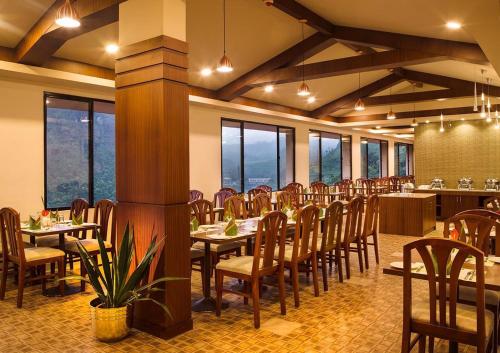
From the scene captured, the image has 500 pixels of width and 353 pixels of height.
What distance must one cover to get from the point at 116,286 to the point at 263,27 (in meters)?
4.61

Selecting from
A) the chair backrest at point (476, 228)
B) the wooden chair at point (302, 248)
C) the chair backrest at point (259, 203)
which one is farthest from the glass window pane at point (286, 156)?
the chair backrest at point (476, 228)

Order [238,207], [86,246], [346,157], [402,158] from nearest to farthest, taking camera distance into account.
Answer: [86,246] → [238,207] → [346,157] → [402,158]

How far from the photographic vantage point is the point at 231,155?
9.12 meters

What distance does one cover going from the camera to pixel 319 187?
387 inches

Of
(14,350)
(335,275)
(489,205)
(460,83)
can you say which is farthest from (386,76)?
(14,350)

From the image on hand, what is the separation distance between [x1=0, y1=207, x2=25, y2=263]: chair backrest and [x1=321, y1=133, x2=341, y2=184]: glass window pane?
9.54 metres

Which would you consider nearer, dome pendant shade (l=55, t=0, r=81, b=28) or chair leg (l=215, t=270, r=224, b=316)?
dome pendant shade (l=55, t=0, r=81, b=28)

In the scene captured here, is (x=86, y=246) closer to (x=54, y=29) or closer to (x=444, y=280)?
(x=54, y=29)

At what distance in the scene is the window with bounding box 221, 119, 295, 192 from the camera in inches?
357

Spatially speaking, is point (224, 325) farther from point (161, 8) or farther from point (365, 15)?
point (365, 15)

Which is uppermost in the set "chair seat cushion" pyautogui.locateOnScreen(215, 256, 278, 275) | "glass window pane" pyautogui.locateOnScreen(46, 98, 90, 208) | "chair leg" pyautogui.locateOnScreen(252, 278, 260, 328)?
"glass window pane" pyautogui.locateOnScreen(46, 98, 90, 208)

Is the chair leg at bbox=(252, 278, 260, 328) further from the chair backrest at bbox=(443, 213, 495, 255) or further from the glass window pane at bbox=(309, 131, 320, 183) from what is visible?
the glass window pane at bbox=(309, 131, 320, 183)

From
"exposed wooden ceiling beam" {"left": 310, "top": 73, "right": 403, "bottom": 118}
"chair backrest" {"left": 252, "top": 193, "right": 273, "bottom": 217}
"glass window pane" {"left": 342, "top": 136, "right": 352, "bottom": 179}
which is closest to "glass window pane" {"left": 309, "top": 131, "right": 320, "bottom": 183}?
"exposed wooden ceiling beam" {"left": 310, "top": 73, "right": 403, "bottom": 118}

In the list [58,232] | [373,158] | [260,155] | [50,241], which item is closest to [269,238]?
[58,232]
